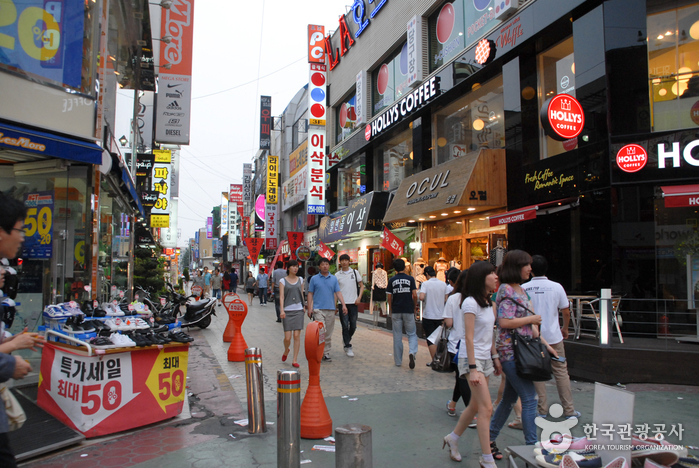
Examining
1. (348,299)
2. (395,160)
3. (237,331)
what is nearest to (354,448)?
(348,299)

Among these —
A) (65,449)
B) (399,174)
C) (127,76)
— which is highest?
(127,76)

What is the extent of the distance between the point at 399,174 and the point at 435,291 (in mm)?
12323

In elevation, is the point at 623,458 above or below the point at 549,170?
below

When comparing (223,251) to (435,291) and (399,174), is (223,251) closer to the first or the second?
(399,174)

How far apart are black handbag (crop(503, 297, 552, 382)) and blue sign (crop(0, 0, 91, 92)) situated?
7843 millimetres

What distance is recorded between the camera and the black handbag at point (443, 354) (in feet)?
19.4

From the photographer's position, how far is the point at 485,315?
436cm

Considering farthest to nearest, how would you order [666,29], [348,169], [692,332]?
1. [348,169]
2. [666,29]
3. [692,332]

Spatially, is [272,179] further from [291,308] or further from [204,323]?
[291,308]

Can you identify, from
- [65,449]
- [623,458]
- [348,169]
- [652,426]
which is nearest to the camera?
[623,458]

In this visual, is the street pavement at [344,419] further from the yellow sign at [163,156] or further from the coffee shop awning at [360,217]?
the yellow sign at [163,156]

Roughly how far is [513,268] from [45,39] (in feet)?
25.7

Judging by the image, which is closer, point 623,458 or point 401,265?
point 623,458

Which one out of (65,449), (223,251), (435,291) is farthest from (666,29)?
(223,251)
